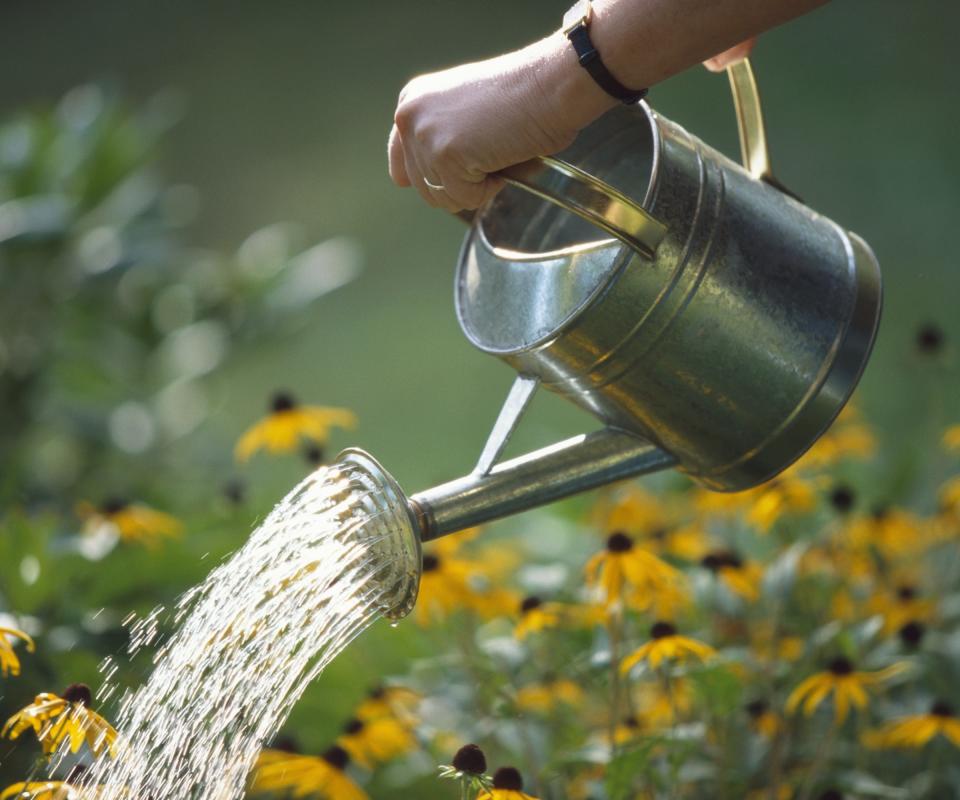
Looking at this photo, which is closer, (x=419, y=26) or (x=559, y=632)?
(x=559, y=632)

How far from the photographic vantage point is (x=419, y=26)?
356 cm

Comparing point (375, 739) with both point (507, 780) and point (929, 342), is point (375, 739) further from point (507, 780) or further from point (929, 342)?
point (929, 342)

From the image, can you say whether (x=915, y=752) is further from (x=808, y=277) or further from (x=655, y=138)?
(x=655, y=138)

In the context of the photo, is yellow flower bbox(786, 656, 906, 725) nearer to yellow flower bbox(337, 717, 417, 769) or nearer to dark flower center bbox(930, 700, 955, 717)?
dark flower center bbox(930, 700, 955, 717)

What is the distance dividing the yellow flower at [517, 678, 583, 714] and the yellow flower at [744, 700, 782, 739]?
6.1 inches

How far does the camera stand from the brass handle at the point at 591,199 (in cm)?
65

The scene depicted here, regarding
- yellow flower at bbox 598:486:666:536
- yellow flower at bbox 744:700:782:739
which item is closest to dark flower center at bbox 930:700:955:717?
yellow flower at bbox 744:700:782:739

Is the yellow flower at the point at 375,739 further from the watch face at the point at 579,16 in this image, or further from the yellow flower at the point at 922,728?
the watch face at the point at 579,16

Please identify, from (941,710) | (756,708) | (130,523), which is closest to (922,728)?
(941,710)

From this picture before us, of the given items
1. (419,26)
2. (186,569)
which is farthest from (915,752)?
(419,26)

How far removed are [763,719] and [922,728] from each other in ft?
0.42

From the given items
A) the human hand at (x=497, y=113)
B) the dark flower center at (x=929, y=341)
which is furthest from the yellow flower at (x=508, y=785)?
the dark flower center at (x=929, y=341)

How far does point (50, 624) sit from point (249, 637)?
0.34 meters

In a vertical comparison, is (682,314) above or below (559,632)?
above
